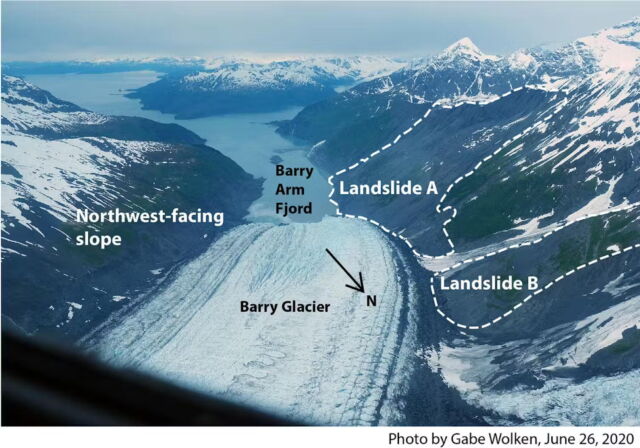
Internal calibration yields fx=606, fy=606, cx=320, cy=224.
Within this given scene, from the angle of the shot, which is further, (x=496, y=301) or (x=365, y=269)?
(x=365, y=269)

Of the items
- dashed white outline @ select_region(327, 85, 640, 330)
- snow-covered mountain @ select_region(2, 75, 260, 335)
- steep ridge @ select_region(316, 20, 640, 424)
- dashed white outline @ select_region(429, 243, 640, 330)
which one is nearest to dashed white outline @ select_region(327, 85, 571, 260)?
dashed white outline @ select_region(327, 85, 640, 330)

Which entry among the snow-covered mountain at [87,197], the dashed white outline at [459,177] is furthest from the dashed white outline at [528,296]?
the snow-covered mountain at [87,197]

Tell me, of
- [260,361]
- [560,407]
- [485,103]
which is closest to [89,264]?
[260,361]

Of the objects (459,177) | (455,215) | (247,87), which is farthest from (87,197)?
(247,87)

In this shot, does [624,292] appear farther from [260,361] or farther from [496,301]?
[260,361]

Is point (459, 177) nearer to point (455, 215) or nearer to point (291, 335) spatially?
point (455, 215)
